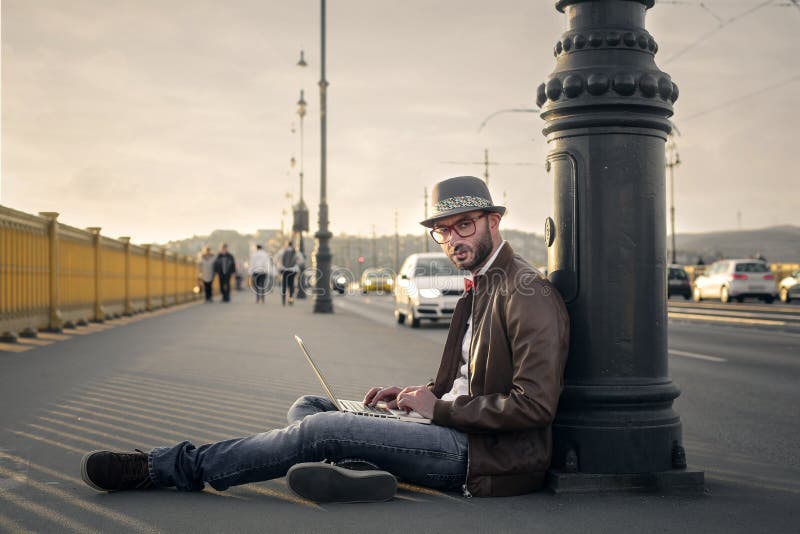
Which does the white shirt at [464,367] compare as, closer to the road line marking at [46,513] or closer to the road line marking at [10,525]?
the road line marking at [46,513]

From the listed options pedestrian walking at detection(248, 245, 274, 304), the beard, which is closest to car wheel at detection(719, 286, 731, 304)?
pedestrian walking at detection(248, 245, 274, 304)

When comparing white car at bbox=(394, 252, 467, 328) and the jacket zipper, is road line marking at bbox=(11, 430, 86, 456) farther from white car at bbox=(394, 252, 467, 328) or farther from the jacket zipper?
white car at bbox=(394, 252, 467, 328)

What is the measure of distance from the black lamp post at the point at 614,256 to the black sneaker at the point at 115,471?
176 centimetres

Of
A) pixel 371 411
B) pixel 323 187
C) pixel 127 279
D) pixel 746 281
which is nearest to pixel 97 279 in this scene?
pixel 127 279

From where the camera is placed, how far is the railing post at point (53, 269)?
43.8 ft

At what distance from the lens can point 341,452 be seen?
3525mm

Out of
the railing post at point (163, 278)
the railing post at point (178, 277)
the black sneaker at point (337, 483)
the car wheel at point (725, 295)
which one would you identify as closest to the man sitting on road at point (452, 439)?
the black sneaker at point (337, 483)

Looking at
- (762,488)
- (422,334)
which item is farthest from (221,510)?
(422,334)

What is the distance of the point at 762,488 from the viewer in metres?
3.88

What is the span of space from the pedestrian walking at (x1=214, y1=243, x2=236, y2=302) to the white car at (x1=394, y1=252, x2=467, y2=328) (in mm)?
14174

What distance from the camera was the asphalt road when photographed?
10.7 ft

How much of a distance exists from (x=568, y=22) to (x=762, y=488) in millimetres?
2328

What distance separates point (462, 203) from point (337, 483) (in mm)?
1282

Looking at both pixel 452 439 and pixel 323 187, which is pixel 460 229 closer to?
pixel 452 439
